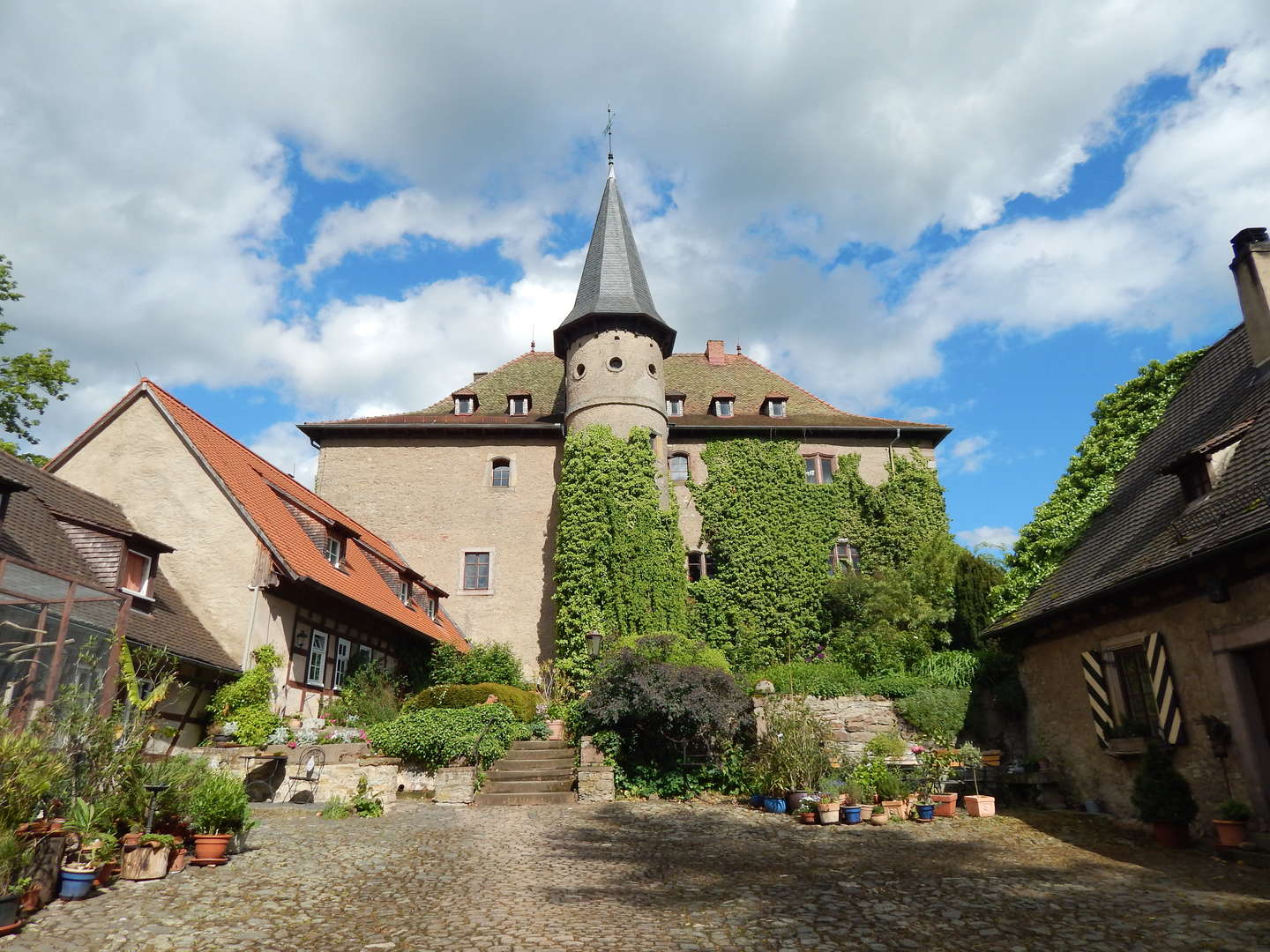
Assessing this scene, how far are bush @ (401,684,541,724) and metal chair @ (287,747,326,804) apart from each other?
2653 millimetres

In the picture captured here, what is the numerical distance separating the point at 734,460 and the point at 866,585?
567 cm

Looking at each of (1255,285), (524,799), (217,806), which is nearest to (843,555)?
(1255,285)

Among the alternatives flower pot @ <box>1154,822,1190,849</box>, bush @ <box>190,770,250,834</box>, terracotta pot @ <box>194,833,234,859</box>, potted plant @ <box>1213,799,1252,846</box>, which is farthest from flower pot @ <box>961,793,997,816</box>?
terracotta pot @ <box>194,833,234,859</box>

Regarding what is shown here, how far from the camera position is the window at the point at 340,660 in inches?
724

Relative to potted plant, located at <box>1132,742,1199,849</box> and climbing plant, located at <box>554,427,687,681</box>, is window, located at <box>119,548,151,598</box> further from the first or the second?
potted plant, located at <box>1132,742,1199,849</box>

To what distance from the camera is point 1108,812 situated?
11.5 m

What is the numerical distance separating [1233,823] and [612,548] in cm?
1555

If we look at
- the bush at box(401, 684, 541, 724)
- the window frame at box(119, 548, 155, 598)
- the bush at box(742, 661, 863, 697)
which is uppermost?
the window frame at box(119, 548, 155, 598)

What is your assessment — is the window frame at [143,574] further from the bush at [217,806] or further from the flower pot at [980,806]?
the flower pot at [980,806]

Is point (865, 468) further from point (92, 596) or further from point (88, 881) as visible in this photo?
point (88, 881)

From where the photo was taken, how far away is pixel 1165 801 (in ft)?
31.9

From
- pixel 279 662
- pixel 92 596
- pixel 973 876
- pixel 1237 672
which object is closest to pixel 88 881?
pixel 92 596

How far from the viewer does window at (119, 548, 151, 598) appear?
14.3 m

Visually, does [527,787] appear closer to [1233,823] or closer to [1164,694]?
[1164,694]
